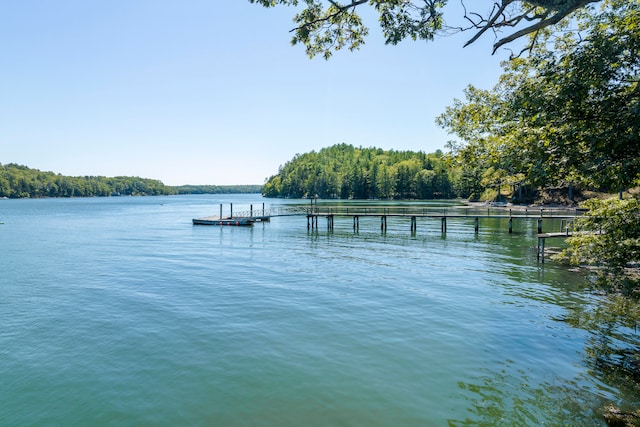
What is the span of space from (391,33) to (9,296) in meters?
21.4

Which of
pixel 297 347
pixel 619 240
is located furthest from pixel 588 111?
pixel 297 347

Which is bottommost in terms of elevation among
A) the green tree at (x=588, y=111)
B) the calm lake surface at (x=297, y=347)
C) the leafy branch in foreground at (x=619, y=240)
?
the calm lake surface at (x=297, y=347)

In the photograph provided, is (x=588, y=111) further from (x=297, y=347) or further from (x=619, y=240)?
(x=297, y=347)

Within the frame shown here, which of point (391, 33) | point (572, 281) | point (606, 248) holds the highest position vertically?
point (391, 33)

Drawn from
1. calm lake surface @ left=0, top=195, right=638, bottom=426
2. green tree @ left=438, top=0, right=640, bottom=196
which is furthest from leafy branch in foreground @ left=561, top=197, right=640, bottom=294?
green tree @ left=438, top=0, right=640, bottom=196

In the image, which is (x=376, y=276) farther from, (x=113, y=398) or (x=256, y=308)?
(x=113, y=398)

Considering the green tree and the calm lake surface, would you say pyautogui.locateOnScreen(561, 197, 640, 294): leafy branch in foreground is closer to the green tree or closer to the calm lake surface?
the calm lake surface

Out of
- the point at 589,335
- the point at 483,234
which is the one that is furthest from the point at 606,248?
the point at 483,234

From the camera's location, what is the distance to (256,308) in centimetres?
1638

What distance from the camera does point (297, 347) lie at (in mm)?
12234

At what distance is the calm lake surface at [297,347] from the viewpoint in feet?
28.9

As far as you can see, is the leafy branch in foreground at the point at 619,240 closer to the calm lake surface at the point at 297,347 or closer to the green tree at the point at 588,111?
the calm lake surface at the point at 297,347

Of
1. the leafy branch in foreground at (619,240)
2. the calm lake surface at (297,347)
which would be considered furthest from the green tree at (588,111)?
the calm lake surface at (297,347)

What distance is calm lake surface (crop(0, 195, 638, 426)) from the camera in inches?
346
